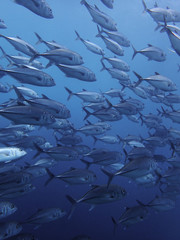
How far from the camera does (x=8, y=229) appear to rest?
306 cm

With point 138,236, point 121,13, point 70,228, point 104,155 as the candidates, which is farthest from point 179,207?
point 121,13

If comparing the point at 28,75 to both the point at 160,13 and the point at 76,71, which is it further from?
the point at 160,13

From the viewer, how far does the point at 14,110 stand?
3.10 metres

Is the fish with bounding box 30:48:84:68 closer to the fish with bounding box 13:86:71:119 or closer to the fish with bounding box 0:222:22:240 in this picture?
the fish with bounding box 13:86:71:119

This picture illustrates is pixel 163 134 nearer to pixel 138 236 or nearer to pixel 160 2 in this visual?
pixel 138 236

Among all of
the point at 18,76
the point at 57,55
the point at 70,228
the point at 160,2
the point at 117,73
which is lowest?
the point at 70,228

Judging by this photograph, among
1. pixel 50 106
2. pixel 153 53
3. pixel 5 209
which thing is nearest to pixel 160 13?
pixel 153 53

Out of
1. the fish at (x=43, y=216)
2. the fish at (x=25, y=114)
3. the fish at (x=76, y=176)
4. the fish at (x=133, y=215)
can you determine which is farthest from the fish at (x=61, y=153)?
the fish at (x=133, y=215)

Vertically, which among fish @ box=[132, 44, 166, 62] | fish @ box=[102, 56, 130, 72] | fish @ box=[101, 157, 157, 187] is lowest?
fish @ box=[101, 157, 157, 187]

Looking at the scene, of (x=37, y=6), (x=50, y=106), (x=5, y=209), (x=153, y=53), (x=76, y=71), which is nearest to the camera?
(x=5, y=209)

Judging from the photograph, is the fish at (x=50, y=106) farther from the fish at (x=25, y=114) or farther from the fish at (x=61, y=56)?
the fish at (x=61, y=56)

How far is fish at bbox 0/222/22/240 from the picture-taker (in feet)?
9.83

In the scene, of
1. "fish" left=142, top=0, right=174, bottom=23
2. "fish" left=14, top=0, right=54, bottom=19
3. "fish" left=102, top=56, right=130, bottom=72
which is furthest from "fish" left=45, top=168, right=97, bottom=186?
"fish" left=142, top=0, right=174, bottom=23

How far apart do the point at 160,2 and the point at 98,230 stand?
24506 millimetres
